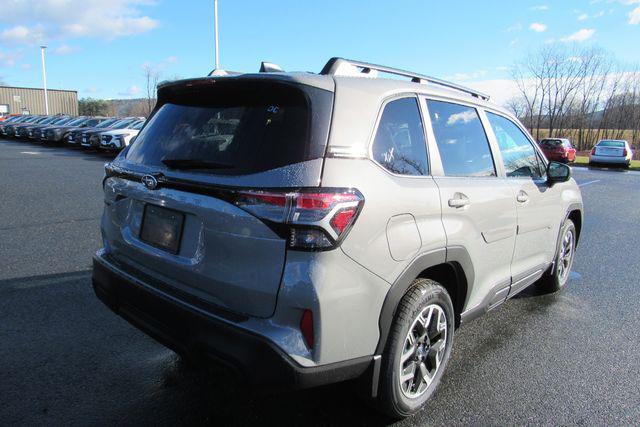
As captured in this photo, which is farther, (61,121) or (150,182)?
(61,121)

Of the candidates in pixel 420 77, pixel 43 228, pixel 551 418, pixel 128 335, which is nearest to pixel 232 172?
pixel 420 77

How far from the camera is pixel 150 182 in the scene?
8.31 feet

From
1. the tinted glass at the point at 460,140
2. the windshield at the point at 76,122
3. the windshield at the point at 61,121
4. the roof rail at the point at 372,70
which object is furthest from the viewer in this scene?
the windshield at the point at 61,121

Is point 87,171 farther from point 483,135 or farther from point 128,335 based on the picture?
point 483,135

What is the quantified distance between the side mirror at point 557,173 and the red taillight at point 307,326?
295 centimetres

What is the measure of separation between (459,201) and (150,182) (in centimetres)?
175

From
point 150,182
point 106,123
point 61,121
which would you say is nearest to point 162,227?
point 150,182

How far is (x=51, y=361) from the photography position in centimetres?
313

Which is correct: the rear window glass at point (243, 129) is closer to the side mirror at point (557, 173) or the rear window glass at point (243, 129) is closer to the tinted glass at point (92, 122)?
the side mirror at point (557, 173)

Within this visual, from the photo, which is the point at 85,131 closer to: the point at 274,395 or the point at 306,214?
the point at 274,395

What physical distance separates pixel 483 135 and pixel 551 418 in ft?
6.16

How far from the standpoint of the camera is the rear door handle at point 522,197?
139 inches

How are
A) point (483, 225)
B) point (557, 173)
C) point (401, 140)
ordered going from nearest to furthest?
point (401, 140) → point (483, 225) → point (557, 173)

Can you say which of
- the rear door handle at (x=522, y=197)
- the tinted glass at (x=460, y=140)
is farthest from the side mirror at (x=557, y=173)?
the tinted glass at (x=460, y=140)
